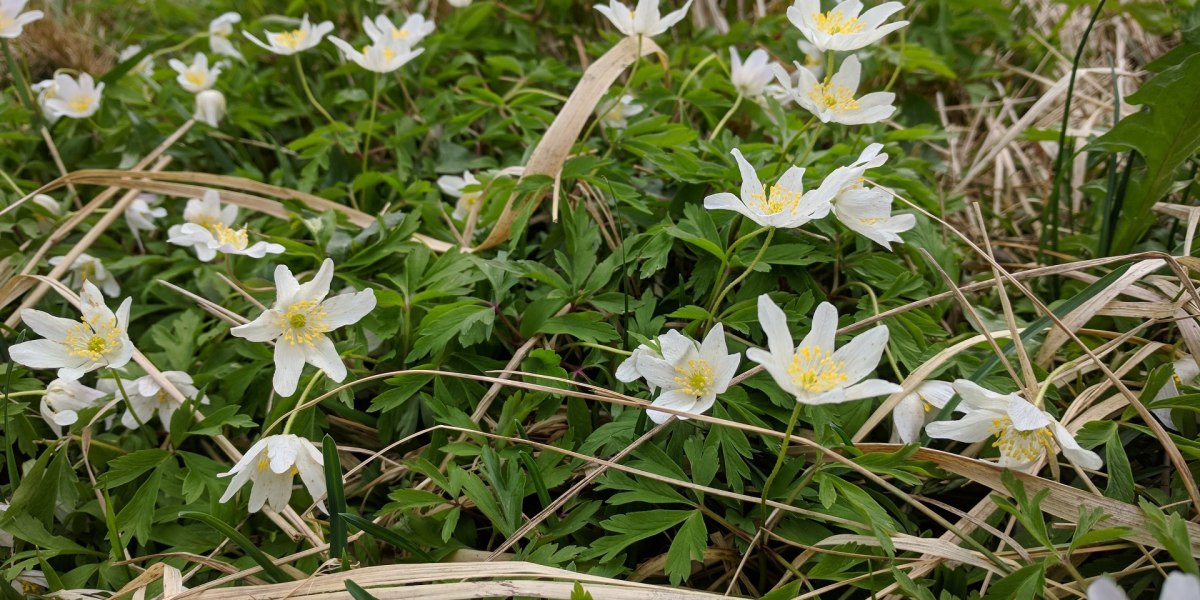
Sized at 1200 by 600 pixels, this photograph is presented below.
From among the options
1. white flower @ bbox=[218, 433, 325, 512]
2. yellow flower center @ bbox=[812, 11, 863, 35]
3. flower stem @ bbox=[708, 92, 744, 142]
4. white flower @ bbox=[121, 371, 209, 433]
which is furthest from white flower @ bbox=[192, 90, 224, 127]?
yellow flower center @ bbox=[812, 11, 863, 35]

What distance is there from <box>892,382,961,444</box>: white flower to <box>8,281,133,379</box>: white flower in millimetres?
1634

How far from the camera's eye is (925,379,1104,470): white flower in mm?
1434

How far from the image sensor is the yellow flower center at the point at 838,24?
6.06 feet

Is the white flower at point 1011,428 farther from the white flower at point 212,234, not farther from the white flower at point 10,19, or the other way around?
the white flower at point 10,19

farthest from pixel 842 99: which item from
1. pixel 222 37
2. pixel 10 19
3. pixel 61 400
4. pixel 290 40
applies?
pixel 10 19

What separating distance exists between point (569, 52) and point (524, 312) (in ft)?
5.41

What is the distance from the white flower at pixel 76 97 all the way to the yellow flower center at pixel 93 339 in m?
1.17

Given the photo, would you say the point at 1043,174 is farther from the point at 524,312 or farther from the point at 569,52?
the point at 524,312

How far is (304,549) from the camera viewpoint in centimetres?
178

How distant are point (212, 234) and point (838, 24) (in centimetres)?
170

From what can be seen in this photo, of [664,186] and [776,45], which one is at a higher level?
[776,45]

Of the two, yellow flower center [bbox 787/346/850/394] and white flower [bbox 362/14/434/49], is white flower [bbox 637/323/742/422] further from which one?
white flower [bbox 362/14/434/49]

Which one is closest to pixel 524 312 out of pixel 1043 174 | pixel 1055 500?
pixel 1055 500

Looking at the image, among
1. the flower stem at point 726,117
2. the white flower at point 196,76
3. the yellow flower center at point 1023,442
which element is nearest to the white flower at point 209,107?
the white flower at point 196,76
